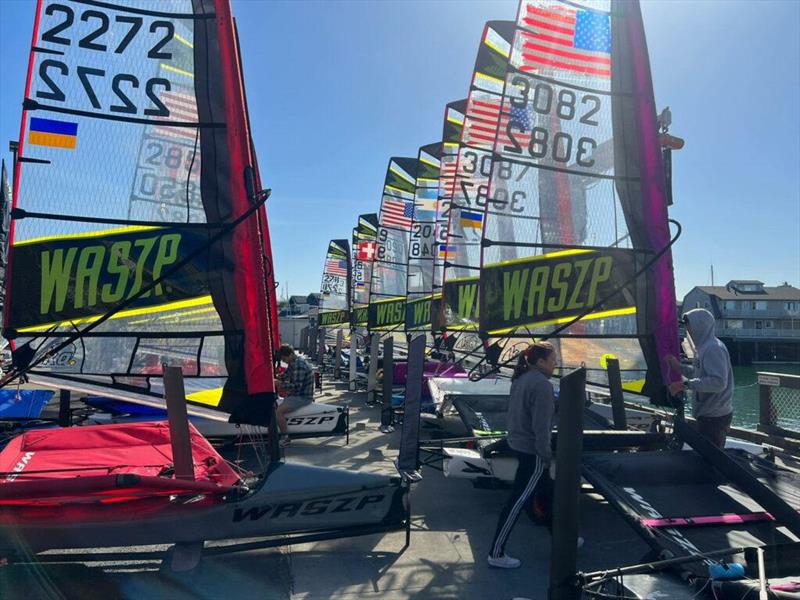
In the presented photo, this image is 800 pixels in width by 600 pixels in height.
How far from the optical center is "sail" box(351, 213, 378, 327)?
69.1 feet

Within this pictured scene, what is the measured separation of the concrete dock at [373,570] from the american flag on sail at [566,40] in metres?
4.09

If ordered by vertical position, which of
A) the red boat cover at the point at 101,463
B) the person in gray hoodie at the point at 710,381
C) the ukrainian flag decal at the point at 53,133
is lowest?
the red boat cover at the point at 101,463

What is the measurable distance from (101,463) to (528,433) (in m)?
2.96

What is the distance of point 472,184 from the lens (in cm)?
1009

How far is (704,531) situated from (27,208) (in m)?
4.89

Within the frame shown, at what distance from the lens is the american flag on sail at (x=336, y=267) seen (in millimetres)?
26828

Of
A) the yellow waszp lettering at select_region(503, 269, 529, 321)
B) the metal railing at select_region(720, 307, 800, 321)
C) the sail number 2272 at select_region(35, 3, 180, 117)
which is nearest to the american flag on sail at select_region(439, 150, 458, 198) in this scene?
the yellow waszp lettering at select_region(503, 269, 529, 321)

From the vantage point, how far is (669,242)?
5305mm

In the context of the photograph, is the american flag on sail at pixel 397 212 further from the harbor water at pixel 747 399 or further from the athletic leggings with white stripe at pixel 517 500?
the athletic leggings with white stripe at pixel 517 500

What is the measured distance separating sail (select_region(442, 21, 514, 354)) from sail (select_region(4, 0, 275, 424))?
4.60 m

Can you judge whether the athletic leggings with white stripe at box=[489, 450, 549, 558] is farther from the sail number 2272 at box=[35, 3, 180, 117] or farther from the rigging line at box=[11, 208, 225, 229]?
the sail number 2272 at box=[35, 3, 180, 117]

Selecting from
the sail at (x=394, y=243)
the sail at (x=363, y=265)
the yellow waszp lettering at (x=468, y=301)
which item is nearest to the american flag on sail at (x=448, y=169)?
the yellow waszp lettering at (x=468, y=301)

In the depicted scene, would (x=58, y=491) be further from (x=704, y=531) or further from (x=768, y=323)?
(x=768, y=323)

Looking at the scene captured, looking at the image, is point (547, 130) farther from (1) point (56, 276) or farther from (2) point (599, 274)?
(1) point (56, 276)
